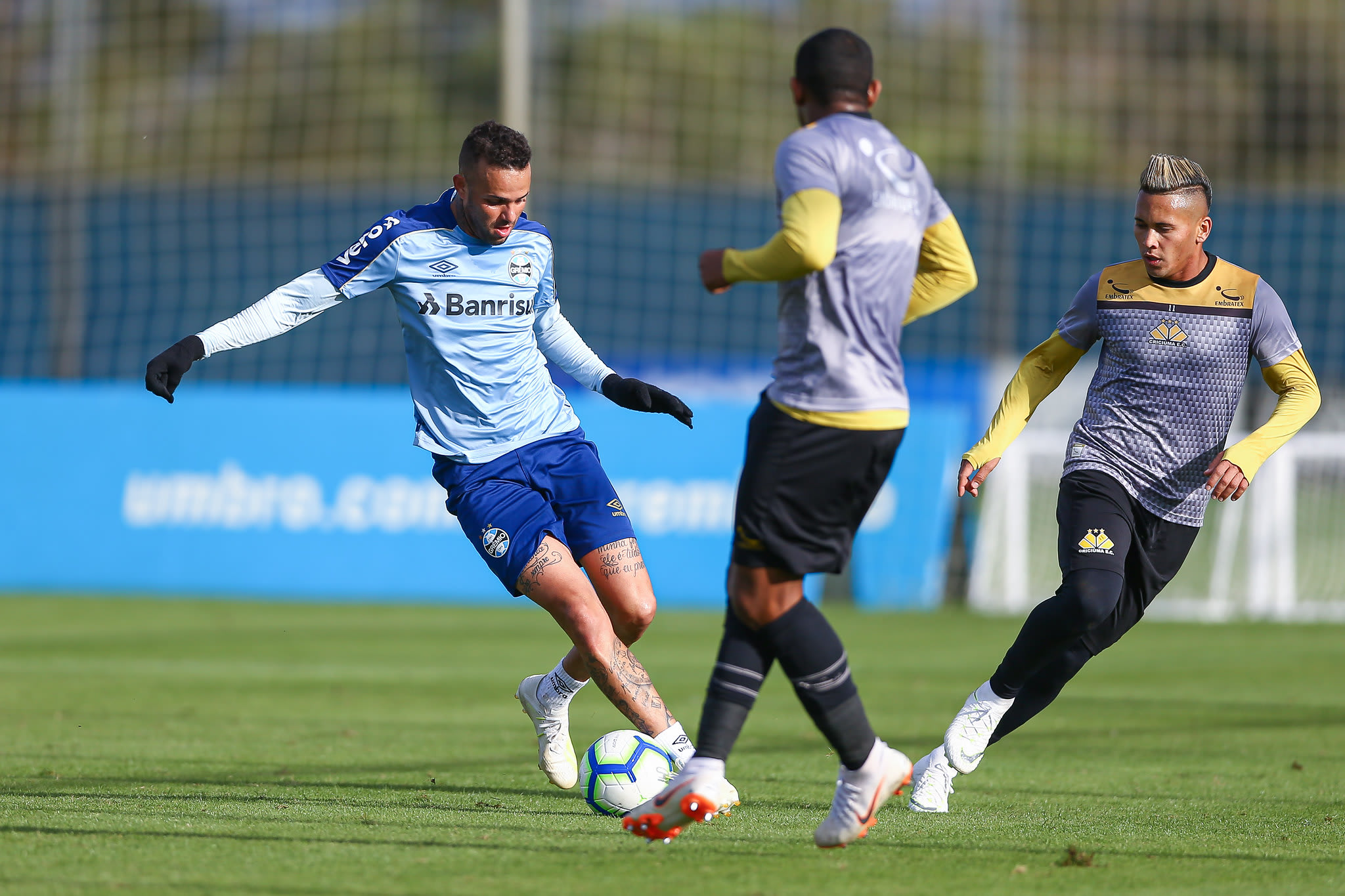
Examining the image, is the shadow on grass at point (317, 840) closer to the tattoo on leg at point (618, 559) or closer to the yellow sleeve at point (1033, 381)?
the tattoo on leg at point (618, 559)

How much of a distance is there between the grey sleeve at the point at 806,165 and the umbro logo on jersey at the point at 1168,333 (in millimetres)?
1784

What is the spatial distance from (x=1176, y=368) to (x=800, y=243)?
201cm

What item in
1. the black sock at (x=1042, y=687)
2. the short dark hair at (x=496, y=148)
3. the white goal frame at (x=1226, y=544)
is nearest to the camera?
the short dark hair at (x=496, y=148)

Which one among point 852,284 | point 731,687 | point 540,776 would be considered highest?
point 852,284

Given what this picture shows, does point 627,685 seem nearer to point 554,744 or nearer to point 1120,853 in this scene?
point 554,744

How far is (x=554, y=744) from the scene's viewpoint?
6086 mm

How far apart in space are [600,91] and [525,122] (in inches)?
797

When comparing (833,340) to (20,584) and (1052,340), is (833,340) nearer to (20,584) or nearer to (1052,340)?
(1052,340)

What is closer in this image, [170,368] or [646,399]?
[170,368]

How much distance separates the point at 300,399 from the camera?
15031 mm

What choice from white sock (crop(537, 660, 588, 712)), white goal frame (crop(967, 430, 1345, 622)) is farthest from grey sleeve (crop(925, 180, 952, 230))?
white goal frame (crop(967, 430, 1345, 622))

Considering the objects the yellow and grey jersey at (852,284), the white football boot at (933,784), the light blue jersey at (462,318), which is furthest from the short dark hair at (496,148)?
the white football boot at (933,784)

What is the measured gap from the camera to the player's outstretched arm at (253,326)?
17.4 feet

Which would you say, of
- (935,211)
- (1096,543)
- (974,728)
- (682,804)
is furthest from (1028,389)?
(682,804)
